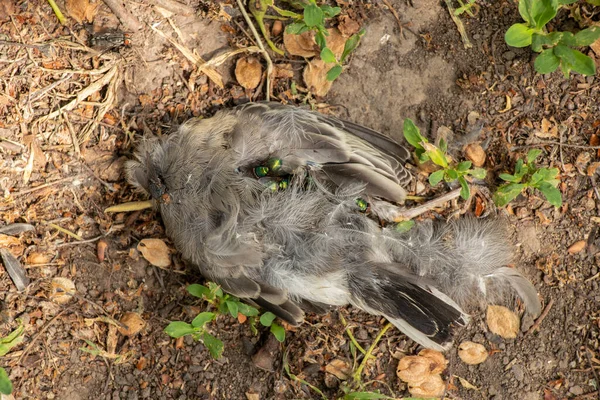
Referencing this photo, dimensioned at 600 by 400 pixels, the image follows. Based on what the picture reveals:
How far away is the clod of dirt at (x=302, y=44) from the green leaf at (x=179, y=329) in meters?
1.45

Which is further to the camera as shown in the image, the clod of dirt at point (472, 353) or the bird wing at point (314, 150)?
the clod of dirt at point (472, 353)

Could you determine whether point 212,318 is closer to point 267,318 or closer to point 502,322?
point 267,318

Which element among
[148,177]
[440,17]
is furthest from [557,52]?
[148,177]

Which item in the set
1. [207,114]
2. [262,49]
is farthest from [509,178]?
[207,114]

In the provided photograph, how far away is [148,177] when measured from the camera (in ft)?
9.01

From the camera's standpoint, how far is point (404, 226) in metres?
2.84

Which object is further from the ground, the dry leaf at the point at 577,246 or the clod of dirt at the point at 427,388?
the dry leaf at the point at 577,246

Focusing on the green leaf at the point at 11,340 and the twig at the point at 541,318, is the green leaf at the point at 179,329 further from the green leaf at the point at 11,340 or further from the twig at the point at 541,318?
the twig at the point at 541,318

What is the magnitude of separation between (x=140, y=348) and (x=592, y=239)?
232 cm

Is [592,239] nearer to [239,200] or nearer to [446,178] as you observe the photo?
[446,178]

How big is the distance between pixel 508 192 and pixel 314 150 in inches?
37.9

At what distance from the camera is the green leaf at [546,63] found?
274cm

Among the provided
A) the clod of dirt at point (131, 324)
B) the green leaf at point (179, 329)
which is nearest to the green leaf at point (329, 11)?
the green leaf at point (179, 329)

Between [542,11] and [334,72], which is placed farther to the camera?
[334,72]
